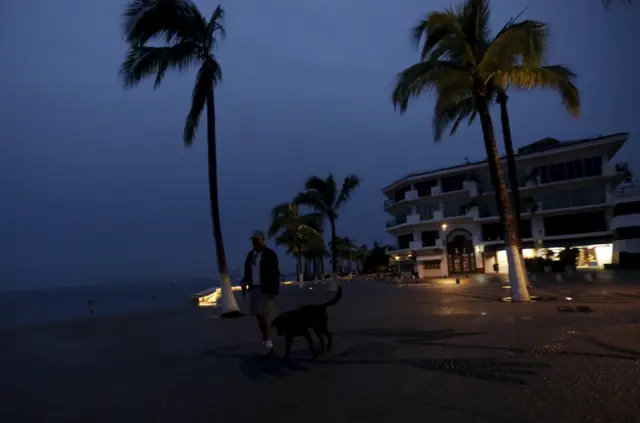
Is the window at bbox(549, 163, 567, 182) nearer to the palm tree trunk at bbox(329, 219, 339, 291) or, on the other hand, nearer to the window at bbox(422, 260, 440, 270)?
the window at bbox(422, 260, 440, 270)

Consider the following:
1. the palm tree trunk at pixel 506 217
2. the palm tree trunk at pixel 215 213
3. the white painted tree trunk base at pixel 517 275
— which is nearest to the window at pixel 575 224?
the palm tree trunk at pixel 506 217

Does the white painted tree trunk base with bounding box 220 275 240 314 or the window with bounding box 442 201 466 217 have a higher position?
the window with bounding box 442 201 466 217

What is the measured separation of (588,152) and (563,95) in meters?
32.8

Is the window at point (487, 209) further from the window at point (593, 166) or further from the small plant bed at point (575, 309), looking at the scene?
the small plant bed at point (575, 309)

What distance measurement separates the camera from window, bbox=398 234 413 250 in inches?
2312

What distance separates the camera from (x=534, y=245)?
156 feet

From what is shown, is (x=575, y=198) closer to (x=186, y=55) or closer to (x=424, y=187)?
(x=424, y=187)

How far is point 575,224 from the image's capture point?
4678cm

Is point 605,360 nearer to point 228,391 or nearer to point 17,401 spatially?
point 228,391

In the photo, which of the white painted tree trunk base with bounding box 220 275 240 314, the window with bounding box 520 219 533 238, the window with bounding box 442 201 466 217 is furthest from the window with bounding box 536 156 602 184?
the white painted tree trunk base with bounding box 220 275 240 314

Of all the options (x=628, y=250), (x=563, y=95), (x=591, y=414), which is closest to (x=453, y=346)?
(x=591, y=414)

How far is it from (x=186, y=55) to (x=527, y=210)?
39.3m

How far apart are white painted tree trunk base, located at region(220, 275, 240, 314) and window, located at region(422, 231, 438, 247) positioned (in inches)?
1636

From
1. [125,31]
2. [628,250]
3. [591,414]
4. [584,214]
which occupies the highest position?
[125,31]
